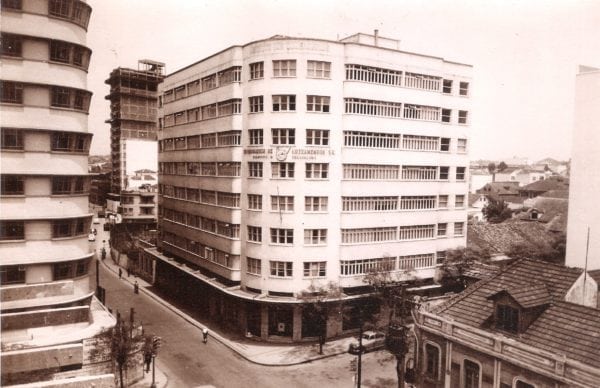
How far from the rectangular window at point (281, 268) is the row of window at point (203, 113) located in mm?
15450

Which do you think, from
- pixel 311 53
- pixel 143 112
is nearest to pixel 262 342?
pixel 311 53

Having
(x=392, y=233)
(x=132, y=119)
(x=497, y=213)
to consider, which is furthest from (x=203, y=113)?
(x=497, y=213)

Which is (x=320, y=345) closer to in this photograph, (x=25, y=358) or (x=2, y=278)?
(x=25, y=358)

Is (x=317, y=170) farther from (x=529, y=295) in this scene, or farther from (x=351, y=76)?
(x=529, y=295)

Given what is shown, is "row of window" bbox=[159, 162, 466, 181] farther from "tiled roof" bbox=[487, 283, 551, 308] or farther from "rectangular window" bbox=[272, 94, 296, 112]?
"tiled roof" bbox=[487, 283, 551, 308]

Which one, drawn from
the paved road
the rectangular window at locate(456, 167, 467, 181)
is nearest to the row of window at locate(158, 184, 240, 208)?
the paved road

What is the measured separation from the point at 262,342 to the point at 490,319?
2233 centimetres

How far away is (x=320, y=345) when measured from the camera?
40.2 m

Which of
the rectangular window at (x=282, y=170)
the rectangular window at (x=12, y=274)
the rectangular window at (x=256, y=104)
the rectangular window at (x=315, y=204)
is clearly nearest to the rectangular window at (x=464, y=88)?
the rectangular window at (x=315, y=204)

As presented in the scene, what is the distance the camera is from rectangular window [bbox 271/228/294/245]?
140 feet

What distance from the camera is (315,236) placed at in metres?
43.2

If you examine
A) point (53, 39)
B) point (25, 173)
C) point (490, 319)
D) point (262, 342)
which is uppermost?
point (53, 39)

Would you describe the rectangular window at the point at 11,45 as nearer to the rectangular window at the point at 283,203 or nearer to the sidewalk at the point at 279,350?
the rectangular window at the point at 283,203

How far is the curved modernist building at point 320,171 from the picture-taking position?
42.6 metres
